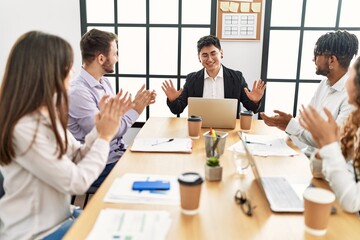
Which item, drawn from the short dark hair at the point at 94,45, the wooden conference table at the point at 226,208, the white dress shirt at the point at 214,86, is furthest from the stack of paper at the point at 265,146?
the short dark hair at the point at 94,45

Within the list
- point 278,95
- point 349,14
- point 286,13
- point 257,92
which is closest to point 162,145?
point 257,92

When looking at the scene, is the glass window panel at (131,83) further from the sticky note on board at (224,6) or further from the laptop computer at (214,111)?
the laptop computer at (214,111)

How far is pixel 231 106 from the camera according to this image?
2.10 m

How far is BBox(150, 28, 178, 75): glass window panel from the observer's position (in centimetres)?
348

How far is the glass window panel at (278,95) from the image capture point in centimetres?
352

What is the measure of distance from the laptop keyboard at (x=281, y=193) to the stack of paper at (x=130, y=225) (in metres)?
0.38

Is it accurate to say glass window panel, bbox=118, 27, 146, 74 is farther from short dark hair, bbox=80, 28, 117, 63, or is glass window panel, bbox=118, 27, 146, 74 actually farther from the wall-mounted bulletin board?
short dark hair, bbox=80, 28, 117, 63

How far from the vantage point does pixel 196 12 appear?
3377 millimetres

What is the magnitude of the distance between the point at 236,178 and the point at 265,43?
2309mm

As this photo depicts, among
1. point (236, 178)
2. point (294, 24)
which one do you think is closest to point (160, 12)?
point (294, 24)

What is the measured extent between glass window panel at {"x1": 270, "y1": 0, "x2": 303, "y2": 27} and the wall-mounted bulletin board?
0.21 metres

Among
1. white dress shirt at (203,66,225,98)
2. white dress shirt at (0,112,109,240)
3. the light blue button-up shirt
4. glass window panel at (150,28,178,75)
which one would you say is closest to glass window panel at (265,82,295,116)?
white dress shirt at (203,66,225,98)

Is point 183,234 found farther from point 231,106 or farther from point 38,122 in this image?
point 231,106

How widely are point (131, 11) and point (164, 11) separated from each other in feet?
1.12
